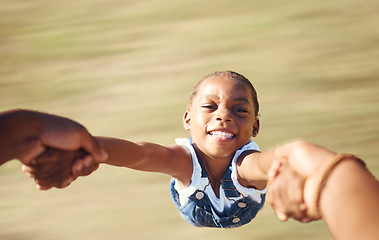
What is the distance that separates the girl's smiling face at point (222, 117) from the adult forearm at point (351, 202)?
113 cm

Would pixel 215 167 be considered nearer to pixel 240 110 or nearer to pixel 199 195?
pixel 199 195

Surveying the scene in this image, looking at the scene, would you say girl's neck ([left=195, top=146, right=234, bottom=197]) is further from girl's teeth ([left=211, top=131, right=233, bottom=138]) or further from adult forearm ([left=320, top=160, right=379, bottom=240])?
adult forearm ([left=320, top=160, right=379, bottom=240])

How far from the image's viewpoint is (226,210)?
101 inches

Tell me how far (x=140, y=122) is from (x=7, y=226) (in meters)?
1.04

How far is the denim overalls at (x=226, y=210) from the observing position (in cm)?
246

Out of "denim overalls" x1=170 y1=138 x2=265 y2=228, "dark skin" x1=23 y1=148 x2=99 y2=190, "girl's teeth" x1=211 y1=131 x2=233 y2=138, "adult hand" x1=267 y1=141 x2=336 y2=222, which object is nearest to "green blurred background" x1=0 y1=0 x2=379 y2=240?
"denim overalls" x1=170 y1=138 x2=265 y2=228

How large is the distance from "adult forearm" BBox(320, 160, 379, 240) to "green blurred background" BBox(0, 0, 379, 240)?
1.91m

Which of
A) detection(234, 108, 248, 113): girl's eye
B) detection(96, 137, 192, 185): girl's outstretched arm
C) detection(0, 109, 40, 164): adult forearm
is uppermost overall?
detection(0, 109, 40, 164): adult forearm

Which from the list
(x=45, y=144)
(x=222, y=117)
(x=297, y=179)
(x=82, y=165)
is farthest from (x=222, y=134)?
(x=297, y=179)

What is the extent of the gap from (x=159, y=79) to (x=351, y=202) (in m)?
3.22

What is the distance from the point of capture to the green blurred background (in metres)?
3.27

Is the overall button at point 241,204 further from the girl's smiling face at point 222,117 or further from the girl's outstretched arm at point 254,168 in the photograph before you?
the girl's smiling face at point 222,117

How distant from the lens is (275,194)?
142 centimetres

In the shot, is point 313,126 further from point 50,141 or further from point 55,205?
point 50,141
